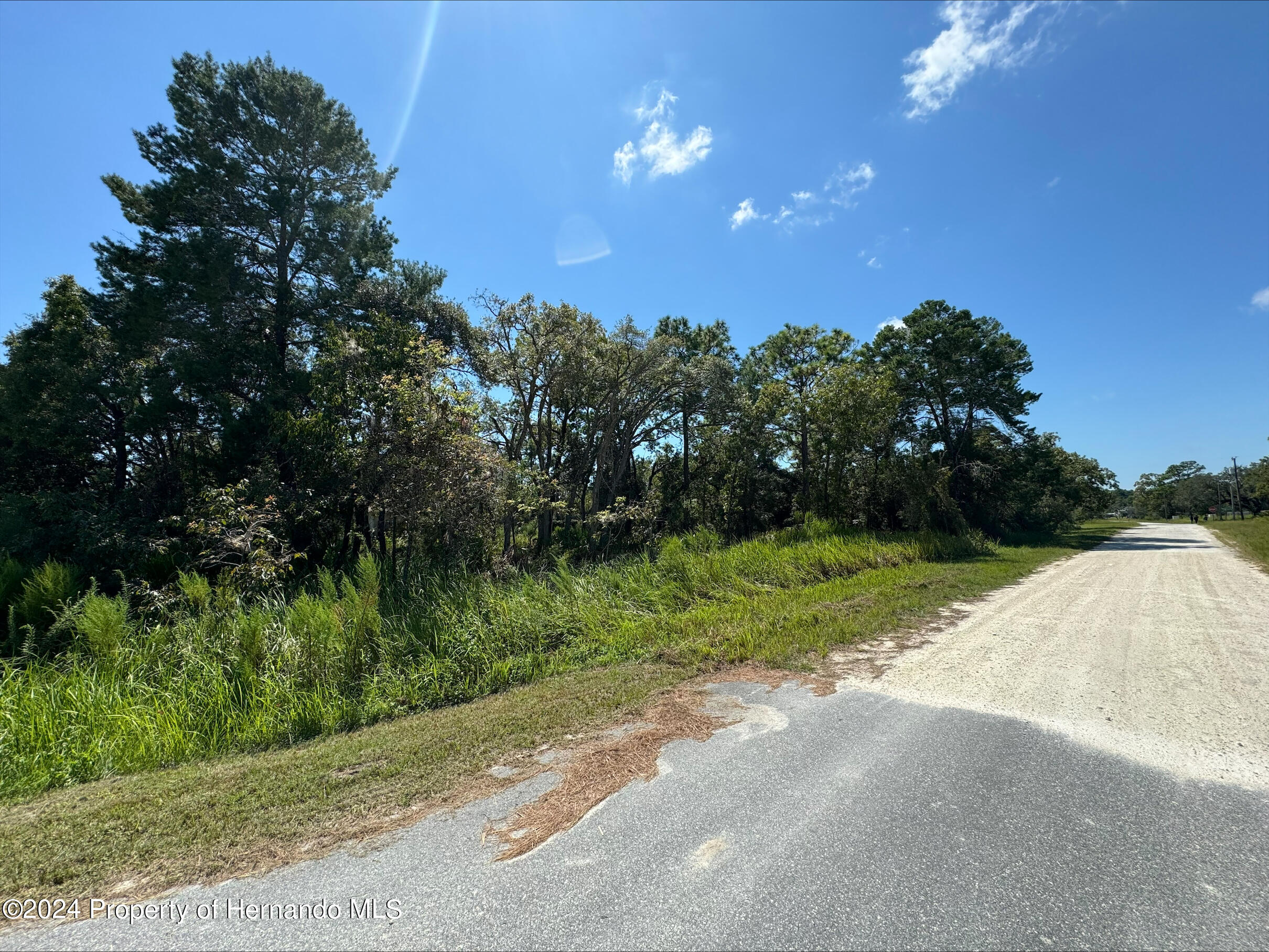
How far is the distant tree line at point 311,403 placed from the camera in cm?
960

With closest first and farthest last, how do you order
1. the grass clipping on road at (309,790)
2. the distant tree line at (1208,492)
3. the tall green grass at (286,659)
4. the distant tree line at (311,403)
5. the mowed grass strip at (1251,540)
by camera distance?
the grass clipping on road at (309,790) → the tall green grass at (286,659) → the distant tree line at (311,403) → the mowed grass strip at (1251,540) → the distant tree line at (1208,492)

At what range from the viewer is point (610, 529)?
17859mm

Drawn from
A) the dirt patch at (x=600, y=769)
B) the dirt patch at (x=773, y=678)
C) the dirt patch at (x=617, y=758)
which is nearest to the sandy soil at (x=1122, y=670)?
→ the dirt patch at (x=773, y=678)

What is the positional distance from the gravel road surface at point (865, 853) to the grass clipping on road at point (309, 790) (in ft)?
1.00

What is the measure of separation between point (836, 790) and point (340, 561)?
14016 millimetres

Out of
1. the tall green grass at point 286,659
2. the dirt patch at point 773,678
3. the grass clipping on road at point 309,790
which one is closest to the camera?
the grass clipping on road at point 309,790

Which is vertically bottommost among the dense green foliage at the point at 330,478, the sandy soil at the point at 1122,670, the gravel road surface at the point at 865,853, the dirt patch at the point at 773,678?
the dirt patch at the point at 773,678

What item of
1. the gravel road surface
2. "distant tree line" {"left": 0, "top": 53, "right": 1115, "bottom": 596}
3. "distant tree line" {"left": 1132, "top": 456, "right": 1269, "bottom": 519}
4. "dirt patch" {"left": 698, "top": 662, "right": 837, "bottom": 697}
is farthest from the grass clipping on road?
"distant tree line" {"left": 1132, "top": 456, "right": 1269, "bottom": 519}

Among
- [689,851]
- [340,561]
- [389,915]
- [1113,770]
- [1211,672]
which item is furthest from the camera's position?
[340,561]

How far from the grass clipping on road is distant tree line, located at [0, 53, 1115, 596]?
4696 millimetres

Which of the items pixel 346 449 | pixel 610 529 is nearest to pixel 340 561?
pixel 346 449

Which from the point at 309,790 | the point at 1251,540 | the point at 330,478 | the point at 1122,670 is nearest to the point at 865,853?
the point at 309,790

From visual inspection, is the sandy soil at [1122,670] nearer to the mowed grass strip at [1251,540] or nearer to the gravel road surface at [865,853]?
the gravel road surface at [865,853]

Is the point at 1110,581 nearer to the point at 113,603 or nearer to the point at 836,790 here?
the point at 836,790
